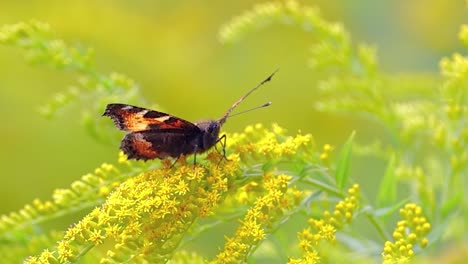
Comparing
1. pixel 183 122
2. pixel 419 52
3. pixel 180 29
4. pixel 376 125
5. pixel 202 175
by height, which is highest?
pixel 180 29

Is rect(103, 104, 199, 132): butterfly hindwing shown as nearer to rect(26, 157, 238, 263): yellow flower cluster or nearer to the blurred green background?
rect(26, 157, 238, 263): yellow flower cluster

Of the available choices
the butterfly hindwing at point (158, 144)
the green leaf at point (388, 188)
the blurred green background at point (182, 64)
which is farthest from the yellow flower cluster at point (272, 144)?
the blurred green background at point (182, 64)

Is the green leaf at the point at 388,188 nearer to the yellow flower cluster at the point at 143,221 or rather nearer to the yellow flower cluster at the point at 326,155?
the yellow flower cluster at the point at 326,155

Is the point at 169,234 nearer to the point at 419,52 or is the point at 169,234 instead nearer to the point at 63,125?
the point at 63,125

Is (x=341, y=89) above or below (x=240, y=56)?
below

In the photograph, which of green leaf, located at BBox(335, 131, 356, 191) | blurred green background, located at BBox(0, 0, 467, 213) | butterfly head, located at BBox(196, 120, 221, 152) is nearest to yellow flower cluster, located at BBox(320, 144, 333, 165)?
green leaf, located at BBox(335, 131, 356, 191)

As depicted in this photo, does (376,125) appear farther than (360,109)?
Yes

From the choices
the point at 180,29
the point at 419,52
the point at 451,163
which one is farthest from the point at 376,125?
the point at 451,163
